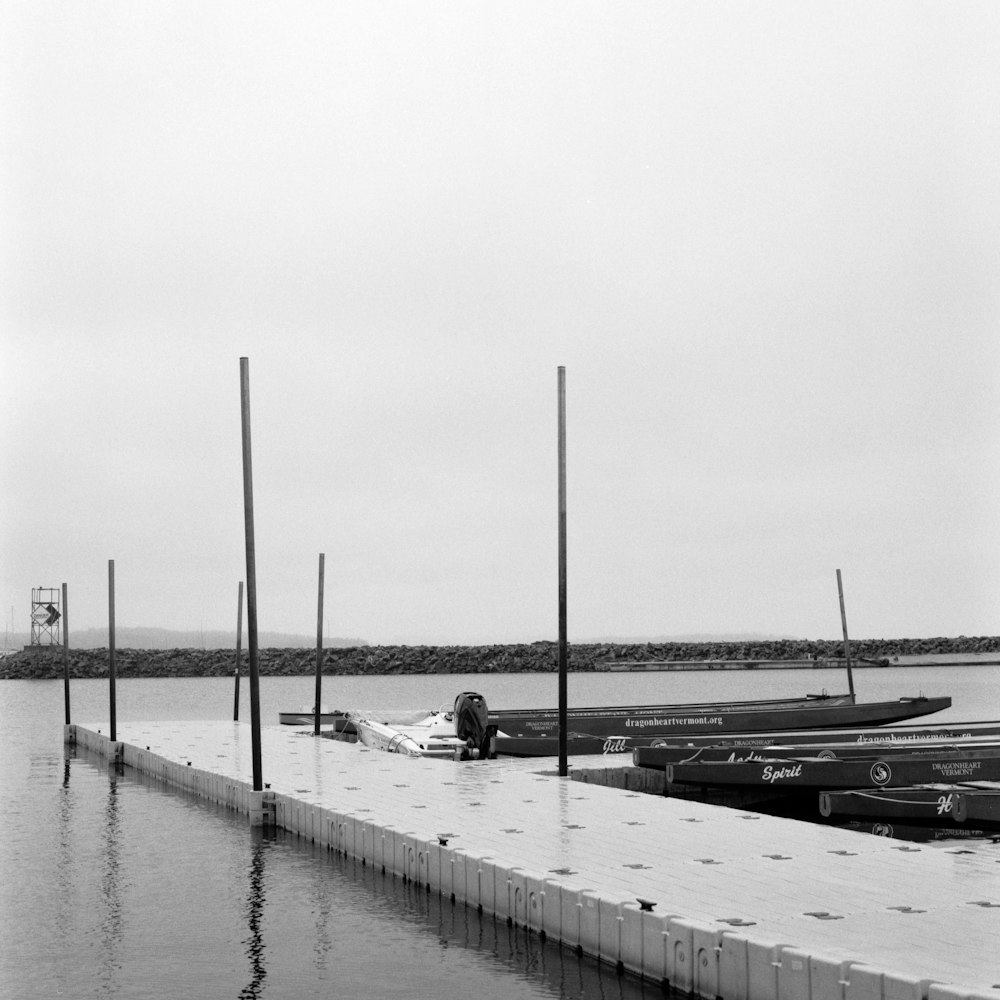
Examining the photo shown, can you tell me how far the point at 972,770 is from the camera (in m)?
18.3

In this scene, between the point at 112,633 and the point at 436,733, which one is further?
the point at 112,633

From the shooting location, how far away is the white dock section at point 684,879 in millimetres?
7704

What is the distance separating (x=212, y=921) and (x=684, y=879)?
4358mm

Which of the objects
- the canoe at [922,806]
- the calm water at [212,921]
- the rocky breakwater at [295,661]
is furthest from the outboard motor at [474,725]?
the rocky breakwater at [295,661]

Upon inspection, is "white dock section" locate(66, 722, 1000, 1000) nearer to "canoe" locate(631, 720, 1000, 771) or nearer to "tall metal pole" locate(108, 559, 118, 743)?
"canoe" locate(631, 720, 1000, 771)

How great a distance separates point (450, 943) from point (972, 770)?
1047 cm

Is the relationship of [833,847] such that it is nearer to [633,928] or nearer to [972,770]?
[633,928]

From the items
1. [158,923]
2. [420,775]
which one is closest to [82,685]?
[420,775]

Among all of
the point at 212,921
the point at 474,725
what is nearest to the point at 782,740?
the point at 474,725

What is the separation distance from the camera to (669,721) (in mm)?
27234

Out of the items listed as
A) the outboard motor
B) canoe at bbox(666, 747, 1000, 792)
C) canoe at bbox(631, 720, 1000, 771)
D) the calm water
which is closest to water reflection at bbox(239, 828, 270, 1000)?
the calm water

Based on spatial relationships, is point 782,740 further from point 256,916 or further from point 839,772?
point 256,916

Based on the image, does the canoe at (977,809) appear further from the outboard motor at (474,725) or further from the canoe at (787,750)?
the outboard motor at (474,725)

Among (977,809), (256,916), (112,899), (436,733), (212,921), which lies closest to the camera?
(212,921)
